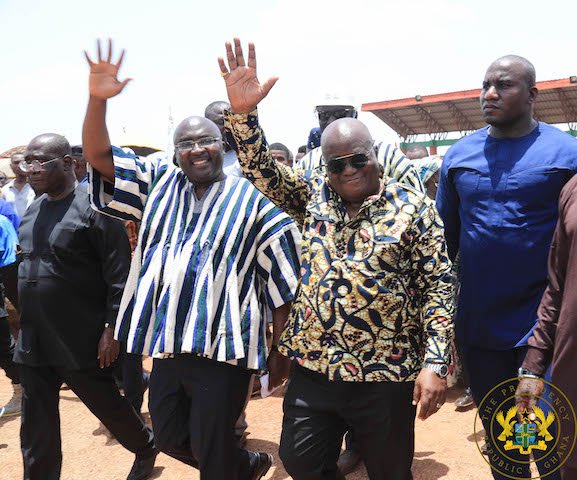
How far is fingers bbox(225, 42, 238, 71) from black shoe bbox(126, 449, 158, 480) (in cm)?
263

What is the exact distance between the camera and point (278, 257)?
3.21 meters

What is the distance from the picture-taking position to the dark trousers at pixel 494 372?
3.08 metres

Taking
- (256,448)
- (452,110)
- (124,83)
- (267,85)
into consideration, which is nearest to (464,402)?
(256,448)

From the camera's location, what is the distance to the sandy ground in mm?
4285

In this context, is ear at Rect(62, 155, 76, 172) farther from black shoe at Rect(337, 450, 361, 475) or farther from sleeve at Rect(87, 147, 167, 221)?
black shoe at Rect(337, 450, 361, 475)

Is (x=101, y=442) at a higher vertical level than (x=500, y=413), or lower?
lower

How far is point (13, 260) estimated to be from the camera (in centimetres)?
647

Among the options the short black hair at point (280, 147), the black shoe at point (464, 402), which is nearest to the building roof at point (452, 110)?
the short black hair at point (280, 147)

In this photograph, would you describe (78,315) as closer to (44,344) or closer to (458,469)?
(44,344)

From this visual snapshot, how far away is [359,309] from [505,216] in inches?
36.1

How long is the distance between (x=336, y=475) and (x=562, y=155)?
6.12 feet

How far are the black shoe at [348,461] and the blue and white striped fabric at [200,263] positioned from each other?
58.8 inches

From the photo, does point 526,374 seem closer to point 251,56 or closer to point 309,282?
point 309,282

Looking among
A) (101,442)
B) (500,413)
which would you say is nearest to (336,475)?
(500,413)
